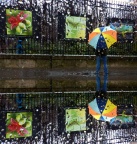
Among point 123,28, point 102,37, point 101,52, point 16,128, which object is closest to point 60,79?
point 101,52

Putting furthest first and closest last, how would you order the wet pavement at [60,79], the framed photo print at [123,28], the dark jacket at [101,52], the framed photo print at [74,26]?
the framed photo print at [123,28] < the dark jacket at [101,52] < the framed photo print at [74,26] < the wet pavement at [60,79]

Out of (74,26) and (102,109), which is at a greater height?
(74,26)

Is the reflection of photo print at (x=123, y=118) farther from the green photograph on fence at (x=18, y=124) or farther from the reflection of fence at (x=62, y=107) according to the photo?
the green photograph on fence at (x=18, y=124)

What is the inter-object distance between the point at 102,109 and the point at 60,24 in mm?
3366

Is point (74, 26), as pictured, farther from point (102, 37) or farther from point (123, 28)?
point (123, 28)

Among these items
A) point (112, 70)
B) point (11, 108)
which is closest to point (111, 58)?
point (112, 70)

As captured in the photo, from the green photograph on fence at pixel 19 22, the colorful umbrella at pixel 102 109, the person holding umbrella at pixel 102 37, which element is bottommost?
the colorful umbrella at pixel 102 109

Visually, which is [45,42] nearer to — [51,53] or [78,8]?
Answer: [51,53]

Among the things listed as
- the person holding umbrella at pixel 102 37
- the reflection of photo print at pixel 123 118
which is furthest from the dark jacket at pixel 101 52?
the reflection of photo print at pixel 123 118

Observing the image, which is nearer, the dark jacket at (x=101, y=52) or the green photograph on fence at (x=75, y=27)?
the green photograph on fence at (x=75, y=27)

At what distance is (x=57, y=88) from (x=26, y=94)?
1.16m

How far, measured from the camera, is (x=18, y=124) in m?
9.27

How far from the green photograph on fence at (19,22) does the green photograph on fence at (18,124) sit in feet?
9.39

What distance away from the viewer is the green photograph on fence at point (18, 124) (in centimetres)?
915
